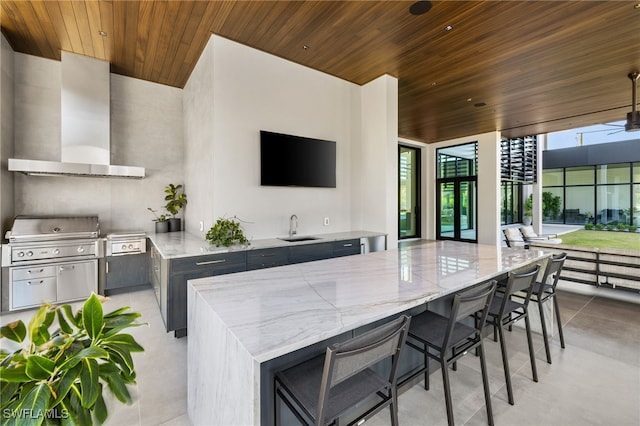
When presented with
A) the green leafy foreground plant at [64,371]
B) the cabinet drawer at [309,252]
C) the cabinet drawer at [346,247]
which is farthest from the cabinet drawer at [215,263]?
the green leafy foreground plant at [64,371]

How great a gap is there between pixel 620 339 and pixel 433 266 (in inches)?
92.2

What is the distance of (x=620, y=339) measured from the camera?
283 centimetres

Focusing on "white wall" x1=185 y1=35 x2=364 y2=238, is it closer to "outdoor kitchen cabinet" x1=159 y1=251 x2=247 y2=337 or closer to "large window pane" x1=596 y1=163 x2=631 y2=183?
"outdoor kitchen cabinet" x1=159 y1=251 x2=247 y2=337

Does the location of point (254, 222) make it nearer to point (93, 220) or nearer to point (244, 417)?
point (93, 220)

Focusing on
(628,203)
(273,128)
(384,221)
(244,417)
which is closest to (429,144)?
(384,221)

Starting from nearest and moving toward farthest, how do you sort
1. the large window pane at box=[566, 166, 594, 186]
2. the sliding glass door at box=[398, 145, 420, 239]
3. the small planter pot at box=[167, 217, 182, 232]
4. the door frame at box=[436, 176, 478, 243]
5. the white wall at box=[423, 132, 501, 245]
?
1. the small planter pot at box=[167, 217, 182, 232]
2. the white wall at box=[423, 132, 501, 245]
3. the door frame at box=[436, 176, 478, 243]
4. the sliding glass door at box=[398, 145, 420, 239]
5. the large window pane at box=[566, 166, 594, 186]

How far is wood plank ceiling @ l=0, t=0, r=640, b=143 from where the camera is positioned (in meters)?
2.82

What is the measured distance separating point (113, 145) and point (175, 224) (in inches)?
58.1

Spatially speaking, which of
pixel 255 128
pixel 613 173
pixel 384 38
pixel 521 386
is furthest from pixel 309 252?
pixel 613 173

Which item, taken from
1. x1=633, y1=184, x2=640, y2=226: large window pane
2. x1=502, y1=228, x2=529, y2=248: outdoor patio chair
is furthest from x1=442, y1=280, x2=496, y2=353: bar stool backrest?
x1=633, y1=184, x2=640, y2=226: large window pane

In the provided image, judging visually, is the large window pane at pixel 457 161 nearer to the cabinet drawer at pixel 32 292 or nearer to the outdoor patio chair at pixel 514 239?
the outdoor patio chair at pixel 514 239

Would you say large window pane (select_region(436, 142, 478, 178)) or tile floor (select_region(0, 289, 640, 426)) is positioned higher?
large window pane (select_region(436, 142, 478, 178))

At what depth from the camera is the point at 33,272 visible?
3.38m

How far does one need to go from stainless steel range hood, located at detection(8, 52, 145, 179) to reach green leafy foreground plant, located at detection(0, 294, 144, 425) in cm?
364
